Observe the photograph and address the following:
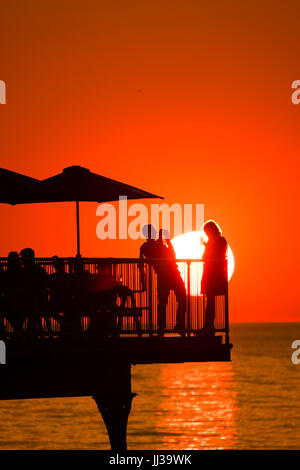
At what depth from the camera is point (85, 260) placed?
1950 cm

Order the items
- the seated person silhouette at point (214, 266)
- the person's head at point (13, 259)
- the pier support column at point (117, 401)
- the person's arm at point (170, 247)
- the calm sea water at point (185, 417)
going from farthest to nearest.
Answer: the calm sea water at point (185, 417) → the pier support column at point (117, 401) → the person's arm at point (170, 247) → the seated person silhouette at point (214, 266) → the person's head at point (13, 259)

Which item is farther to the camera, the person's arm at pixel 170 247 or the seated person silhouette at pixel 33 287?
the person's arm at pixel 170 247

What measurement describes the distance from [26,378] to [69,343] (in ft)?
3.82

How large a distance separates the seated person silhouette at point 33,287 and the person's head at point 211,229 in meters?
3.08

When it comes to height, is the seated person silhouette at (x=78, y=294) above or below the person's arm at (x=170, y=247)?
below

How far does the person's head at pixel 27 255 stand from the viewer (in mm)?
19281

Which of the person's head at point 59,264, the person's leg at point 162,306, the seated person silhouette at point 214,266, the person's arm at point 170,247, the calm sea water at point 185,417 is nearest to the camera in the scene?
the person's head at point 59,264

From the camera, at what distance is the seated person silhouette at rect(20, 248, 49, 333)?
19.2 meters

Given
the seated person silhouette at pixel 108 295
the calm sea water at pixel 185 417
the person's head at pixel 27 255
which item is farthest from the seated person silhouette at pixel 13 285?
the calm sea water at pixel 185 417

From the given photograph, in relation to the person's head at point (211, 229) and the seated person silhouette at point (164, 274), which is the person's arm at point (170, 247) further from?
the person's head at point (211, 229)

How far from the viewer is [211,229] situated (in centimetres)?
1981

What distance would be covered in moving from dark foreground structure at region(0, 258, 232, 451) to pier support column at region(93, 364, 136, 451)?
0.07 m

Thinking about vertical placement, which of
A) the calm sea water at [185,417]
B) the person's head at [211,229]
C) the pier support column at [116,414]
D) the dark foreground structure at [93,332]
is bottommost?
the calm sea water at [185,417]
